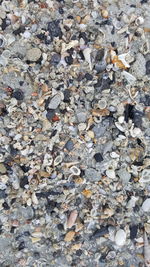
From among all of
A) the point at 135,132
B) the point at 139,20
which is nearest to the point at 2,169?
the point at 135,132

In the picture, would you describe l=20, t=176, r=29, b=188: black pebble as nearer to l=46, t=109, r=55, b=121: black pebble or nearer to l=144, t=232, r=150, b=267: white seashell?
l=46, t=109, r=55, b=121: black pebble

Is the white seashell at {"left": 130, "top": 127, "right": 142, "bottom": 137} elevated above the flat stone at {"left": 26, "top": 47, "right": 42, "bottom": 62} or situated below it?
below

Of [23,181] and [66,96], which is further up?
[66,96]

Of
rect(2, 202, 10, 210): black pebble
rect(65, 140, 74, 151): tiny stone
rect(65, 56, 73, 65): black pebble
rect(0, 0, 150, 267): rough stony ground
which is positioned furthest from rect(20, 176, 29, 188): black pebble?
rect(65, 56, 73, 65): black pebble

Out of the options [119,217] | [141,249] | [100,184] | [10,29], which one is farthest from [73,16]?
[141,249]

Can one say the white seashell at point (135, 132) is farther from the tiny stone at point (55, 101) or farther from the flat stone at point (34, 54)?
the flat stone at point (34, 54)

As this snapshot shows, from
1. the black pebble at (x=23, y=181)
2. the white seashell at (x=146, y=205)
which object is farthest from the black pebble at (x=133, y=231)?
the black pebble at (x=23, y=181)

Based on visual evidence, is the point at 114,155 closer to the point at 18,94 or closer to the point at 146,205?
the point at 146,205

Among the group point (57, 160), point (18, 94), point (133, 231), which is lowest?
point (133, 231)

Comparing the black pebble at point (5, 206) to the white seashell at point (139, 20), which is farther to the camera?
the white seashell at point (139, 20)
